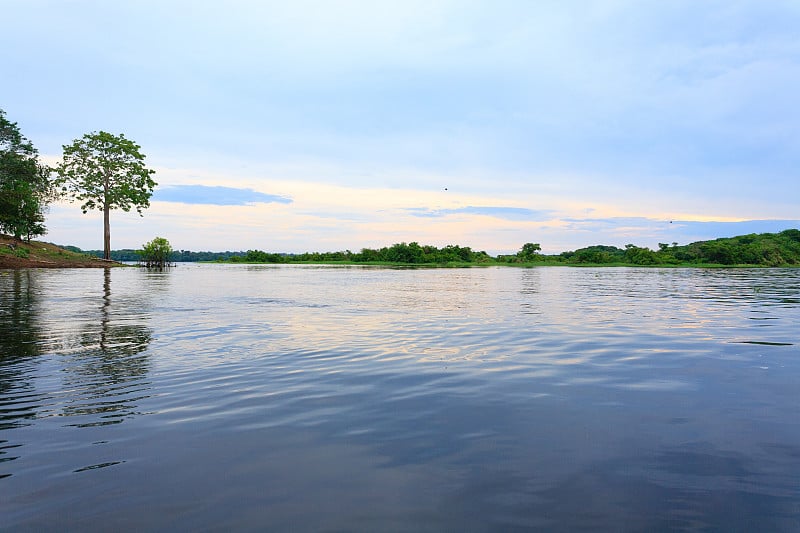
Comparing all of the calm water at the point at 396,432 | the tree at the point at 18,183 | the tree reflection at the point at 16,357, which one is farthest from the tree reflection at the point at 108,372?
the tree at the point at 18,183

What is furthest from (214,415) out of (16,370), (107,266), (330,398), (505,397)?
(107,266)

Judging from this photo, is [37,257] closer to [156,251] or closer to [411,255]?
[156,251]

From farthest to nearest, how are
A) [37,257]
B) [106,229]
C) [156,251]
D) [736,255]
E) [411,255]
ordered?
[411,255]
[736,255]
[156,251]
[106,229]
[37,257]

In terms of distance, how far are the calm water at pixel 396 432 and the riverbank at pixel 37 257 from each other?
6458 centimetres

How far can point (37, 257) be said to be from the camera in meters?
77.4

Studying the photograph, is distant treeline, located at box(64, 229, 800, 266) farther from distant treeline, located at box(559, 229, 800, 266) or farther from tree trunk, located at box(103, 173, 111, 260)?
tree trunk, located at box(103, 173, 111, 260)

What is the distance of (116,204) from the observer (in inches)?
3406

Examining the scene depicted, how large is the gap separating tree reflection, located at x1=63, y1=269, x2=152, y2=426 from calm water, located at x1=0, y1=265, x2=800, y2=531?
0.07m

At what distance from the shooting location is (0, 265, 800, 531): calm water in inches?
212

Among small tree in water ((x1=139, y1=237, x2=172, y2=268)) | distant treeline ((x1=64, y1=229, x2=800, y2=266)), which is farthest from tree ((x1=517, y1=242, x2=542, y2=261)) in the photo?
small tree in water ((x1=139, y1=237, x2=172, y2=268))

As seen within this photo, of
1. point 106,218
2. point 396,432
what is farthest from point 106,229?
point 396,432

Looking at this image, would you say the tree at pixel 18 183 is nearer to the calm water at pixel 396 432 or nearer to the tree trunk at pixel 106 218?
the tree trunk at pixel 106 218

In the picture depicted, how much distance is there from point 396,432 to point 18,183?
70.6 meters

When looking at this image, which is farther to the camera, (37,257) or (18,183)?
(37,257)
